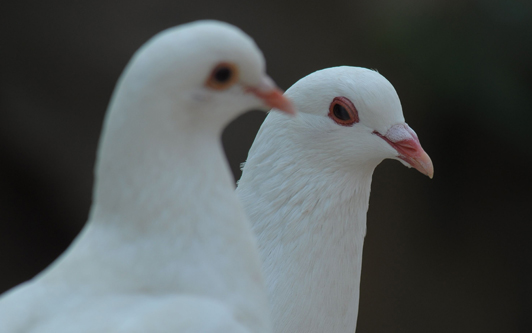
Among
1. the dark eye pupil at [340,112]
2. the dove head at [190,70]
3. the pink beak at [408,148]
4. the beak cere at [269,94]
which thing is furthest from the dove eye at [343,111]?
the dove head at [190,70]

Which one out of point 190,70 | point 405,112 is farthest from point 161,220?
point 405,112

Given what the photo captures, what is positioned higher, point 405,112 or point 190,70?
point 190,70

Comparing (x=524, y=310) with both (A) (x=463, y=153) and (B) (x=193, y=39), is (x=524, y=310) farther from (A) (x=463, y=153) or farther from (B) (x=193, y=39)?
(B) (x=193, y=39)

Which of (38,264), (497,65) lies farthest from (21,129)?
(497,65)

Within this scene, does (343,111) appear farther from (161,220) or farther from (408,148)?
(161,220)

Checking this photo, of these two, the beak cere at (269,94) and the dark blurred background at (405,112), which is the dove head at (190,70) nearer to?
the beak cere at (269,94)

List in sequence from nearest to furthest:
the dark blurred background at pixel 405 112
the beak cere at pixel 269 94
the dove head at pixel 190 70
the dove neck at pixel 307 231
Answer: the dove head at pixel 190 70
the beak cere at pixel 269 94
the dove neck at pixel 307 231
the dark blurred background at pixel 405 112

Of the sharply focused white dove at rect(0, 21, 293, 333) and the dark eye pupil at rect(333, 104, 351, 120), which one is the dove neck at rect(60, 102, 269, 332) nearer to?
the sharply focused white dove at rect(0, 21, 293, 333)
